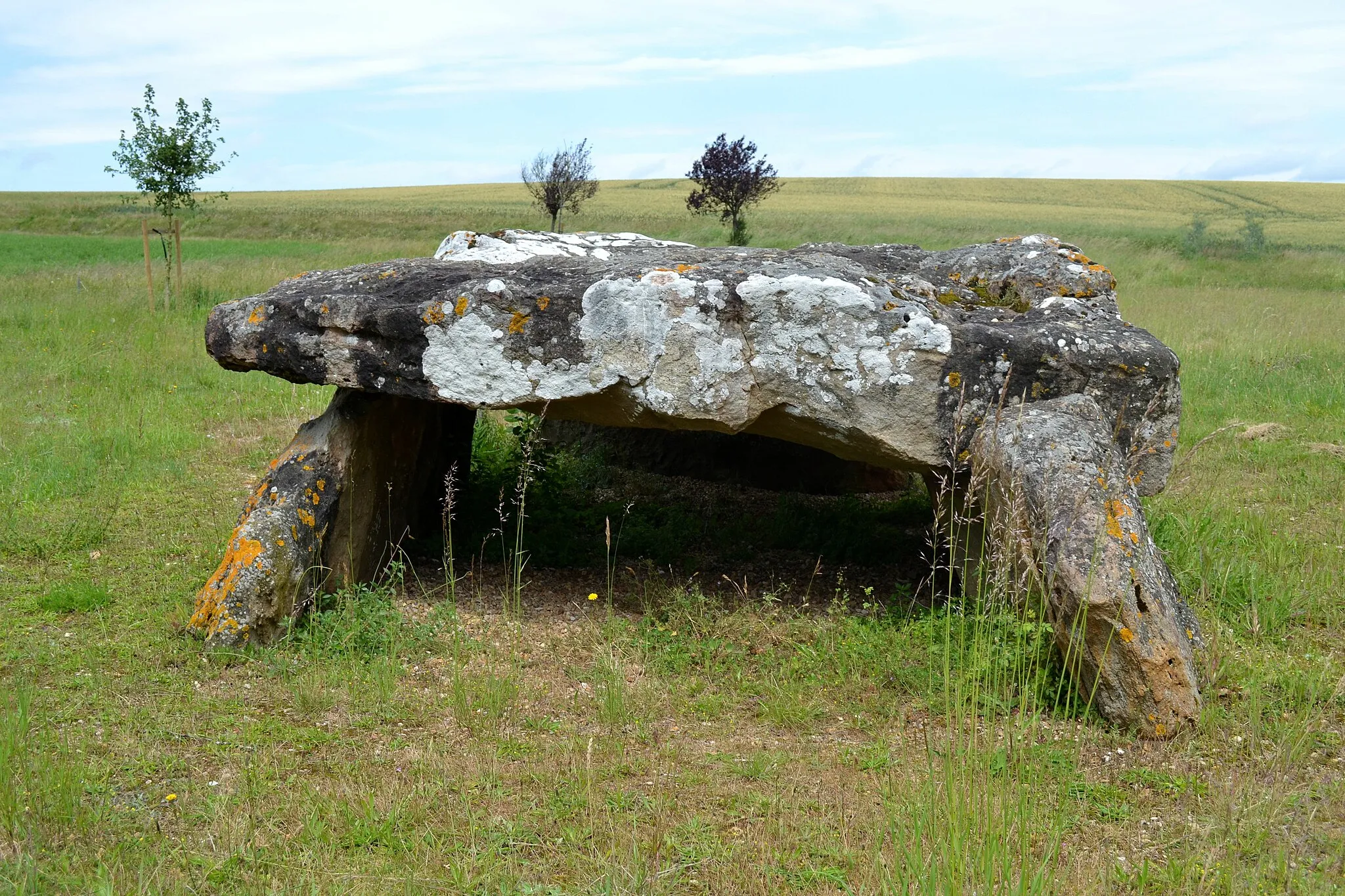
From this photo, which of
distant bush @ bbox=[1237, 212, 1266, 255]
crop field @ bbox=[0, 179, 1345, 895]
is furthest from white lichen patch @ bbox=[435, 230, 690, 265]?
distant bush @ bbox=[1237, 212, 1266, 255]

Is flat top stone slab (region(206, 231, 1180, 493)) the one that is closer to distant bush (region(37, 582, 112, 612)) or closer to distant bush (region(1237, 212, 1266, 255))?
distant bush (region(37, 582, 112, 612))

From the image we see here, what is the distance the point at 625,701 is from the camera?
4184 millimetres

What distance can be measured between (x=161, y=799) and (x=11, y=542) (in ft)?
11.3

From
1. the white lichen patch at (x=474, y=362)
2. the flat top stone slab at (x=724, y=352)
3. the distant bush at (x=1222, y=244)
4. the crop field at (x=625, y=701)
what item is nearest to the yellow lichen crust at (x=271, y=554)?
the crop field at (x=625, y=701)

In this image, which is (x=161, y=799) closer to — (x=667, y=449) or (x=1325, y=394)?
(x=667, y=449)

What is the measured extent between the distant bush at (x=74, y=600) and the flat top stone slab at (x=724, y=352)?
4.82ft

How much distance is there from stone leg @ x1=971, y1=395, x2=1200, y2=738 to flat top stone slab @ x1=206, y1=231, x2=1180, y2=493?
1.12 ft

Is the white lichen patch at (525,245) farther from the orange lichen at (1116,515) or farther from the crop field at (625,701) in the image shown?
the orange lichen at (1116,515)

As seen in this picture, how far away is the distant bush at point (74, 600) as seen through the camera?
5.20 m

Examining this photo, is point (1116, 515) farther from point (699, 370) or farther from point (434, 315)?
point (434, 315)

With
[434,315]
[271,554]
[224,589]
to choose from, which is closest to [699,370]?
[434,315]

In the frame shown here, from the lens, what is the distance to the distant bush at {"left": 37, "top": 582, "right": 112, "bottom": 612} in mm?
5203

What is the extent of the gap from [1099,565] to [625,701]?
6.28 feet

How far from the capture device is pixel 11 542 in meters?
6.04
